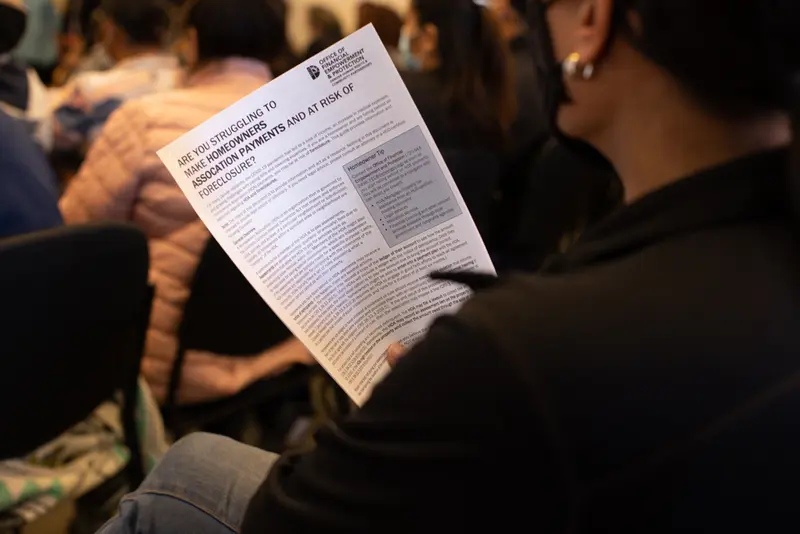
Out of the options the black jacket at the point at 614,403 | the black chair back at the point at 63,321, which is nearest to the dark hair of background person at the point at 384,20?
the black chair back at the point at 63,321

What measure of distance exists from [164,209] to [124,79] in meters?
0.82

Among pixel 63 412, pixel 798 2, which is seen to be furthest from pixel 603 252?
pixel 63 412

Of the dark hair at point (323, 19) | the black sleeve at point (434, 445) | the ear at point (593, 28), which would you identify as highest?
the ear at point (593, 28)

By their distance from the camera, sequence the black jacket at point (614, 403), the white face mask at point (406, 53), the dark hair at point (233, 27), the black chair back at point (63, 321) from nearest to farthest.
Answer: the black jacket at point (614, 403) → the black chair back at point (63, 321) → the dark hair at point (233, 27) → the white face mask at point (406, 53)

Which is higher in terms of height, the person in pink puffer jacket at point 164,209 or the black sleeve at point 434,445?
the black sleeve at point 434,445

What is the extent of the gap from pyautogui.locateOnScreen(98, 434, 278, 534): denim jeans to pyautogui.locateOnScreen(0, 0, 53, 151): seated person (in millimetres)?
1203

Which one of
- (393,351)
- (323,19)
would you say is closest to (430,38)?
(393,351)

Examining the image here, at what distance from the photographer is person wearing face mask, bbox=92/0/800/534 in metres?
0.38

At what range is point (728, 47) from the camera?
44 centimetres

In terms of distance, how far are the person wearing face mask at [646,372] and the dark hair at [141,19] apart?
1.76 m

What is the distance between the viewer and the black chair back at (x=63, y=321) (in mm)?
862

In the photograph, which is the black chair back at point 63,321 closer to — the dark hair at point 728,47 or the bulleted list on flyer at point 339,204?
the bulleted list on flyer at point 339,204

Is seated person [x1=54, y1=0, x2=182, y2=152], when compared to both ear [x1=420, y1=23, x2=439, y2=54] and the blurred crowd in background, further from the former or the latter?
ear [x1=420, y1=23, x2=439, y2=54]

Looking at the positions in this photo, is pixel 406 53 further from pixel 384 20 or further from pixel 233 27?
pixel 233 27
